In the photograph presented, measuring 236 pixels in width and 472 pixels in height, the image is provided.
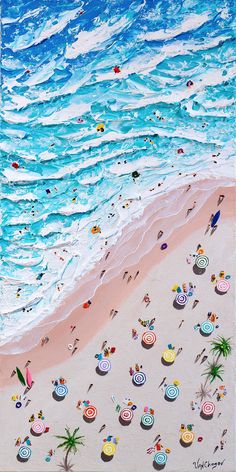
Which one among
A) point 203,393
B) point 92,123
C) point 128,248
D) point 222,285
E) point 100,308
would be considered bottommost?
point 203,393

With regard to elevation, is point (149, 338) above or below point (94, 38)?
below

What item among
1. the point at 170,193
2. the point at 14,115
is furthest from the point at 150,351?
the point at 14,115

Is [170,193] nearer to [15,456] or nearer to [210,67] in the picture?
[210,67]

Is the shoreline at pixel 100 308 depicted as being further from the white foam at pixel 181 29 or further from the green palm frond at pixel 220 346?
the white foam at pixel 181 29

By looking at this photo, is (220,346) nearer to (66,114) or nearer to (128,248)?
(128,248)

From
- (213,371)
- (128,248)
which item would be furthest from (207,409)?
(128,248)

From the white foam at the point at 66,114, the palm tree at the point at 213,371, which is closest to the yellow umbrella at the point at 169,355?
the palm tree at the point at 213,371

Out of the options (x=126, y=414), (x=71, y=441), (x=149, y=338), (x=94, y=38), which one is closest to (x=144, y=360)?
(x=149, y=338)

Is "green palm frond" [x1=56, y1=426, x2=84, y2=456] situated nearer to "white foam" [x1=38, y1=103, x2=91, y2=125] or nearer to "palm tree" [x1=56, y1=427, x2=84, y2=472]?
A: "palm tree" [x1=56, y1=427, x2=84, y2=472]
